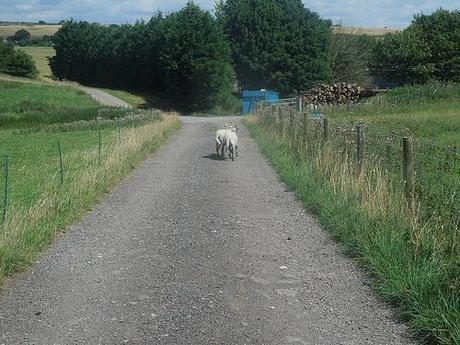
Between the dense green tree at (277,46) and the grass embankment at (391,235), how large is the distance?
189 ft

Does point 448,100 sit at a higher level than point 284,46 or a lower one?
lower

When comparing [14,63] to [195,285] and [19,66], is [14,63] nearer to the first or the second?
[19,66]

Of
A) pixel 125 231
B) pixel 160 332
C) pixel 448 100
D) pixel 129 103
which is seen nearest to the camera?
pixel 160 332

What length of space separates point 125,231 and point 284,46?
63989 millimetres

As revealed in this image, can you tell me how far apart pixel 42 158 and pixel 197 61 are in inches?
1681

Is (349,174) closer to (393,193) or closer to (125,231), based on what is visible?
(393,193)

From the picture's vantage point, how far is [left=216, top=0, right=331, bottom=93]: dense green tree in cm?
7088

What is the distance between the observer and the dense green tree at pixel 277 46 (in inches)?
2790

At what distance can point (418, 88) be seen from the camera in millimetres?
45188

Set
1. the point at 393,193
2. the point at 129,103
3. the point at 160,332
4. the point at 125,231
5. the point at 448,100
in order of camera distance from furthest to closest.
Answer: the point at 129,103 → the point at 448,100 → the point at 125,231 → the point at 393,193 → the point at 160,332

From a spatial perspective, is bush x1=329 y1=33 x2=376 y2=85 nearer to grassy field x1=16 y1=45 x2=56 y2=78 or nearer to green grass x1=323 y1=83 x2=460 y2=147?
green grass x1=323 y1=83 x2=460 y2=147

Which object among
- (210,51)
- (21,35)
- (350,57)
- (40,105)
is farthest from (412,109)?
(21,35)

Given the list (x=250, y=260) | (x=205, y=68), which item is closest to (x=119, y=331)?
(x=250, y=260)

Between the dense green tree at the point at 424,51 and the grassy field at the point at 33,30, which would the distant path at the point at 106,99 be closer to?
the dense green tree at the point at 424,51
